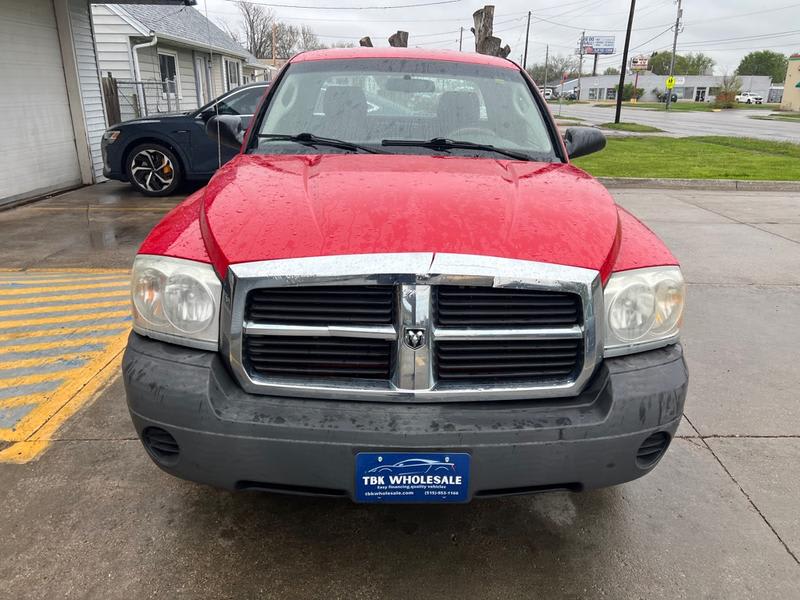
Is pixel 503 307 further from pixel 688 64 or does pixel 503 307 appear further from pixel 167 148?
pixel 688 64

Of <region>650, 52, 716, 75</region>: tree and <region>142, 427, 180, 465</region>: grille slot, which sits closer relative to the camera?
<region>142, 427, 180, 465</region>: grille slot

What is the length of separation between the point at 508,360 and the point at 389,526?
0.93 meters

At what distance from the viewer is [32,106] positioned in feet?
31.1

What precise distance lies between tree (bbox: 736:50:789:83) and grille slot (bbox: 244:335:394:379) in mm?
126893

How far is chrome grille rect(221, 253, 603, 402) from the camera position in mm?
1885

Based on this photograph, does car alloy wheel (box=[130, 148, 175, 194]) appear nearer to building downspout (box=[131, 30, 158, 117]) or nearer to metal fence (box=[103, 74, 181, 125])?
metal fence (box=[103, 74, 181, 125])

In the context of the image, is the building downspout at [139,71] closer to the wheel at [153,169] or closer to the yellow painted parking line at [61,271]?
the wheel at [153,169]

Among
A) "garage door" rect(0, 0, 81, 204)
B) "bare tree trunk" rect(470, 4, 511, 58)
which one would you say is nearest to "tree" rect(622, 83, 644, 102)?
"bare tree trunk" rect(470, 4, 511, 58)

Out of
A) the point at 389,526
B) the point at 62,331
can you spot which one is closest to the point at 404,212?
the point at 389,526

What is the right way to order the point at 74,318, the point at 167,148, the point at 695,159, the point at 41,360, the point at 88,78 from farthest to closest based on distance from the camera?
the point at 695,159 < the point at 88,78 < the point at 167,148 < the point at 74,318 < the point at 41,360

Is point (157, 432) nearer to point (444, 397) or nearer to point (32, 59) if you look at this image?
point (444, 397)

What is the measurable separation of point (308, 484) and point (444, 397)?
1.65ft

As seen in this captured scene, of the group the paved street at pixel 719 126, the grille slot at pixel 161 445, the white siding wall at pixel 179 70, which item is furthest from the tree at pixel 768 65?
the grille slot at pixel 161 445

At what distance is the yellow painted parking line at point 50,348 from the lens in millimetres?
3146
